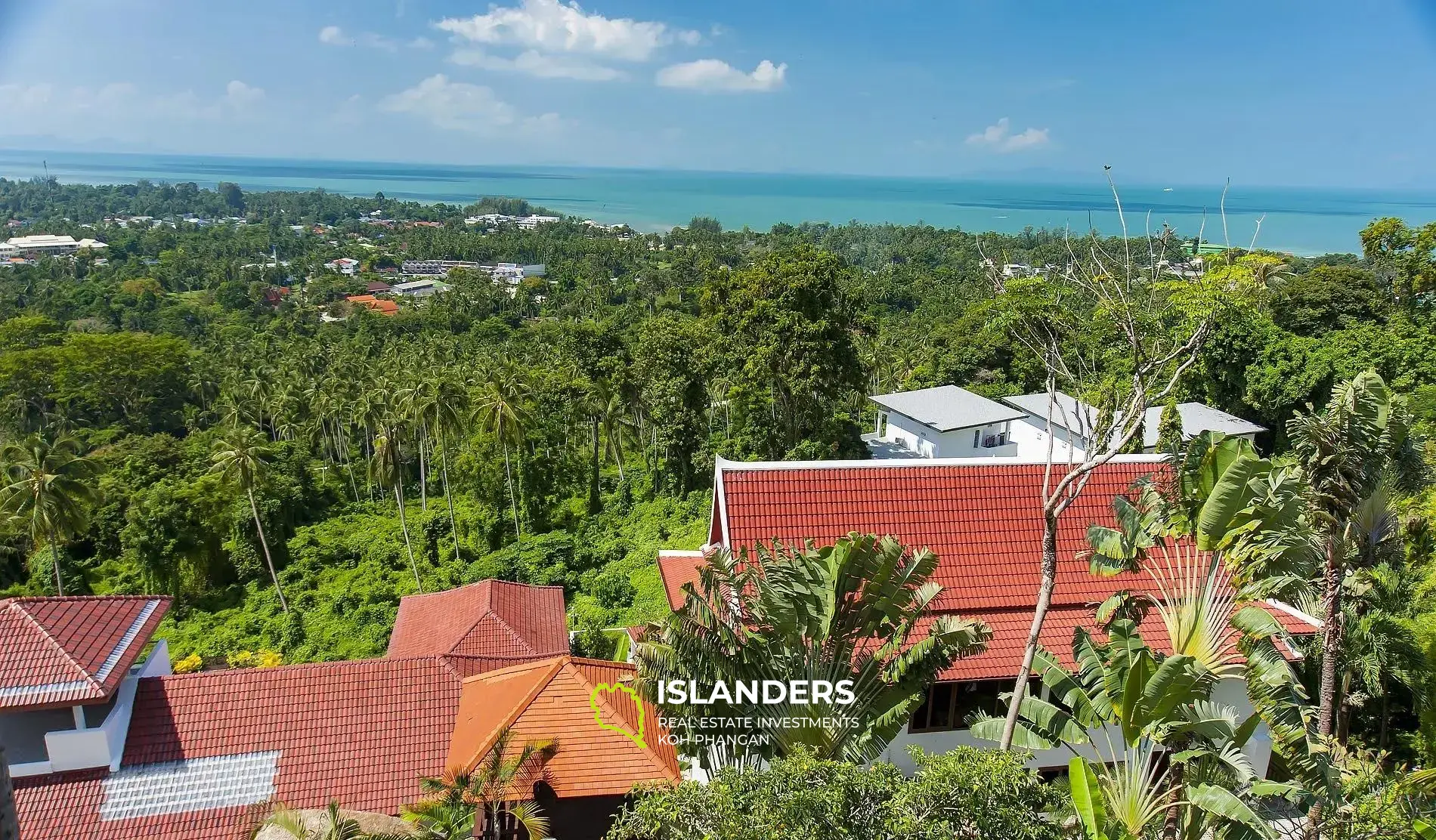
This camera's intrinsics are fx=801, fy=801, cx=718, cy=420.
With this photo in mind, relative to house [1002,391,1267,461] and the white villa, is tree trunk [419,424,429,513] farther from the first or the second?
house [1002,391,1267,461]

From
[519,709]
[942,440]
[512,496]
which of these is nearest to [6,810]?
[519,709]

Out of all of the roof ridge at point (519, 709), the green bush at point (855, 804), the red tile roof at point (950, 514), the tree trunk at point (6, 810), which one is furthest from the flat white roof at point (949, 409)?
the tree trunk at point (6, 810)

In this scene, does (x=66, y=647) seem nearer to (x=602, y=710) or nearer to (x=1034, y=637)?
(x=602, y=710)

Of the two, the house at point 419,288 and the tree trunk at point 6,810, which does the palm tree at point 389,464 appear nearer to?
the tree trunk at point 6,810

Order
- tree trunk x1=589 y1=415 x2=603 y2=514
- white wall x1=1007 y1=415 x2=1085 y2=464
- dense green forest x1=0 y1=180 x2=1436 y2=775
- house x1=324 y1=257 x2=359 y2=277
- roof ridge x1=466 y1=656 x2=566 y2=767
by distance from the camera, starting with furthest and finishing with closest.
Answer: house x1=324 y1=257 x2=359 y2=277 < tree trunk x1=589 y1=415 x2=603 y2=514 < white wall x1=1007 y1=415 x2=1085 y2=464 < dense green forest x1=0 y1=180 x2=1436 y2=775 < roof ridge x1=466 y1=656 x2=566 y2=767

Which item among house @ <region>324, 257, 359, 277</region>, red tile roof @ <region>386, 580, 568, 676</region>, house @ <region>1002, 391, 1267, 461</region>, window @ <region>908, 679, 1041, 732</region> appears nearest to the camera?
window @ <region>908, 679, 1041, 732</region>

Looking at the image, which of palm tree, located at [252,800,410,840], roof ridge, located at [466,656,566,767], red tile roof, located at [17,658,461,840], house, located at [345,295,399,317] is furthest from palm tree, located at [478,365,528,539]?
house, located at [345,295,399,317]
